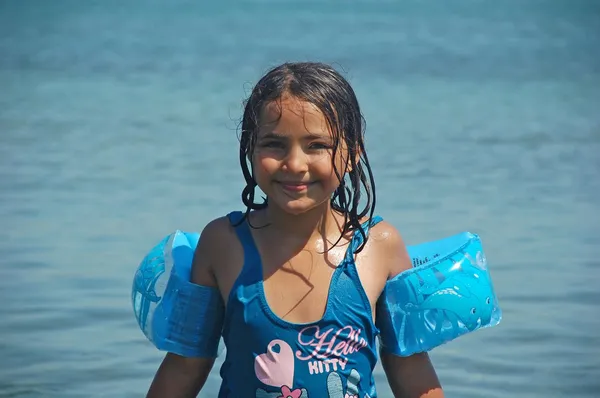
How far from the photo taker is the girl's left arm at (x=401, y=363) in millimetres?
3188

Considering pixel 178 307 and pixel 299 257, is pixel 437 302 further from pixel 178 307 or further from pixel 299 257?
pixel 178 307

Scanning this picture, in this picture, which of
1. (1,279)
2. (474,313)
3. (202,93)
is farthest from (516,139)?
(474,313)

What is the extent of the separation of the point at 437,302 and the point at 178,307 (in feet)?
2.25

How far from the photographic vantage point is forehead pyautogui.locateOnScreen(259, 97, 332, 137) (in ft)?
9.86

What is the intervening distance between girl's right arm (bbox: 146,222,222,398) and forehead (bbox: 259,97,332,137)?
1.09 feet

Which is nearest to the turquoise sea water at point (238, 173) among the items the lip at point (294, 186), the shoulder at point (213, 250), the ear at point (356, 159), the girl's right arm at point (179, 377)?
the girl's right arm at point (179, 377)

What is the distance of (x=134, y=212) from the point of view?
7.22m

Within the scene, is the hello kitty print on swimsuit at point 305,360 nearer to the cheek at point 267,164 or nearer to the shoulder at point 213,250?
the shoulder at point 213,250

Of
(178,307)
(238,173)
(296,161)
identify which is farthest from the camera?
(238,173)

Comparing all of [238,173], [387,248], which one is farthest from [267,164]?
[238,173]

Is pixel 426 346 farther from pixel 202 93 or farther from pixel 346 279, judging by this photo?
pixel 202 93

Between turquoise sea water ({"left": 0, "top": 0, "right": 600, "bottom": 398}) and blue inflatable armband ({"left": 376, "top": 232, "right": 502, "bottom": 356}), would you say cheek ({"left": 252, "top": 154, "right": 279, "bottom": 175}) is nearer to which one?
blue inflatable armband ({"left": 376, "top": 232, "right": 502, "bottom": 356})

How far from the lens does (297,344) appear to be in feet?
9.88

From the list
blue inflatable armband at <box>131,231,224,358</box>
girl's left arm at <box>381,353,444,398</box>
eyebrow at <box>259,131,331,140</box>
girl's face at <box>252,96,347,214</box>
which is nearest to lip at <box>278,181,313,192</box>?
girl's face at <box>252,96,347,214</box>
